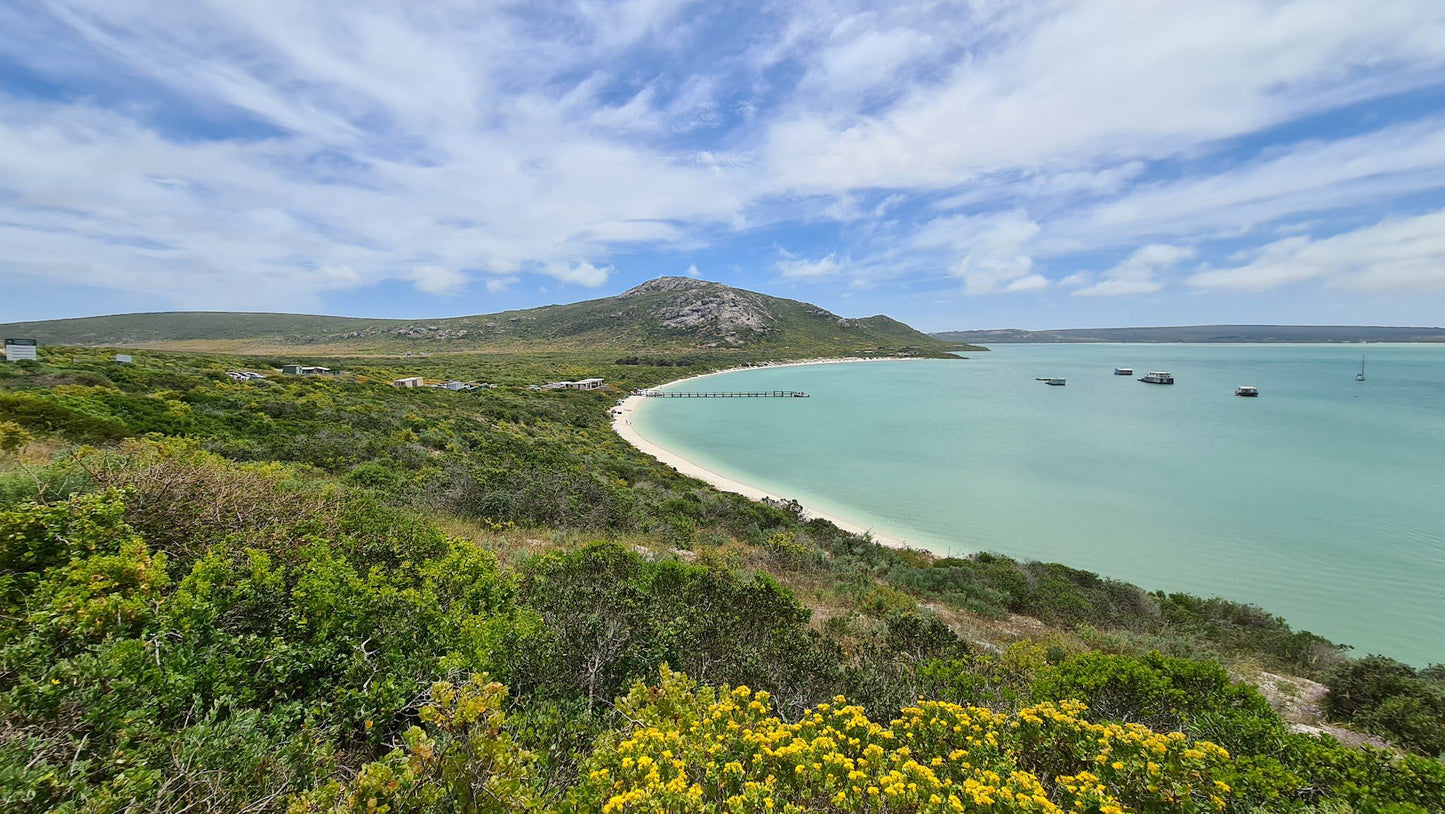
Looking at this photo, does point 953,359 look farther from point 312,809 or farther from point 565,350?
point 312,809

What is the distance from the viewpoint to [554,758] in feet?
10.1

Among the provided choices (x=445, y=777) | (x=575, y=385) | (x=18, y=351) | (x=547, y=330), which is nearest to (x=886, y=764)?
(x=445, y=777)

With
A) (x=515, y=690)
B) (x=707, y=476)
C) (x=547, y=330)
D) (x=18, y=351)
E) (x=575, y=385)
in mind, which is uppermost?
(x=547, y=330)

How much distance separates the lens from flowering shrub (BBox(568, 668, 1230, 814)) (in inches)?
99.3

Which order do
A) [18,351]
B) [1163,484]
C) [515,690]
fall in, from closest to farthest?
[515,690] < [18,351] < [1163,484]

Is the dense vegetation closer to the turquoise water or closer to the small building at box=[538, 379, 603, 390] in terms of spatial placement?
the turquoise water

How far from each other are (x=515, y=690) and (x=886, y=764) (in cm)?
274

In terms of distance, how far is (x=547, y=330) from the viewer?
14500 cm

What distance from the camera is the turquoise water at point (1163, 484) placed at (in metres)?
14.7

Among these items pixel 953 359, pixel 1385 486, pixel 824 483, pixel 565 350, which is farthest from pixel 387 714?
pixel 953 359

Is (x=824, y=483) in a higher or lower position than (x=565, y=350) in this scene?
lower

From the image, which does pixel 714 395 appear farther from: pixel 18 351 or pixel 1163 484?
pixel 18 351

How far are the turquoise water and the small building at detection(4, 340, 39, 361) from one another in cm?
3085

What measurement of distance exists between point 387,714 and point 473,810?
4.32 ft
